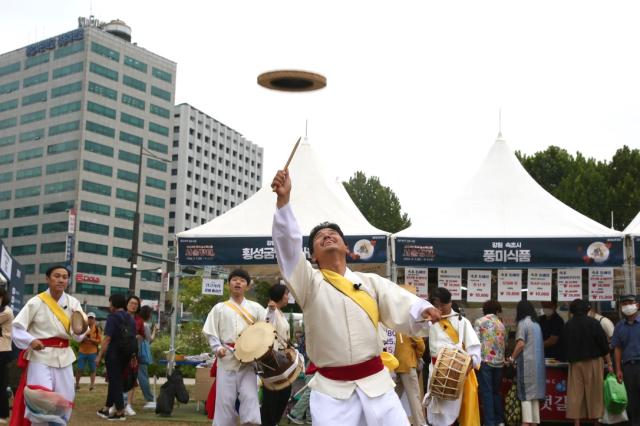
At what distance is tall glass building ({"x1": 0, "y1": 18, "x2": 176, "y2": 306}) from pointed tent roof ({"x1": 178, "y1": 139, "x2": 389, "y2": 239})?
8662 centimetres

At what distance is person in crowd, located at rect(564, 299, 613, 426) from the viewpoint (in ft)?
37.7

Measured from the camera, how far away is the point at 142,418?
12516mm

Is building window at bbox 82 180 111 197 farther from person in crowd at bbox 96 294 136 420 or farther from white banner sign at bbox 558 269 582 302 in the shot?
white banner sign at bbox 558 269 582 302

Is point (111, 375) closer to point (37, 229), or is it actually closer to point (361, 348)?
point (361, 348)

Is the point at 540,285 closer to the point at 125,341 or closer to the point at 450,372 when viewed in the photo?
the point at 450,372

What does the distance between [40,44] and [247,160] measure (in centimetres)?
5599

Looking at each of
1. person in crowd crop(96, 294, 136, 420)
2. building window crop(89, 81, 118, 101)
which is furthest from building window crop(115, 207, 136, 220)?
person in crowd crop(96, 294, 136, 420)

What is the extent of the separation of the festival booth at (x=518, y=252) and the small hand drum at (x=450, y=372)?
584 centimetres

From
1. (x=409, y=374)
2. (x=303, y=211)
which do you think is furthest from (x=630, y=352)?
(x=303, y=211)

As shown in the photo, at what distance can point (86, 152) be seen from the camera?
332ft

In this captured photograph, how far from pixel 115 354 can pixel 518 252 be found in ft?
22.7

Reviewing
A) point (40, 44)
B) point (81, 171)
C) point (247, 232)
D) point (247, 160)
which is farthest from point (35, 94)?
point (247, 232)

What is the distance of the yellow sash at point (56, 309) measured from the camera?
28.2ft

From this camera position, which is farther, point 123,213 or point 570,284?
point 123,213
